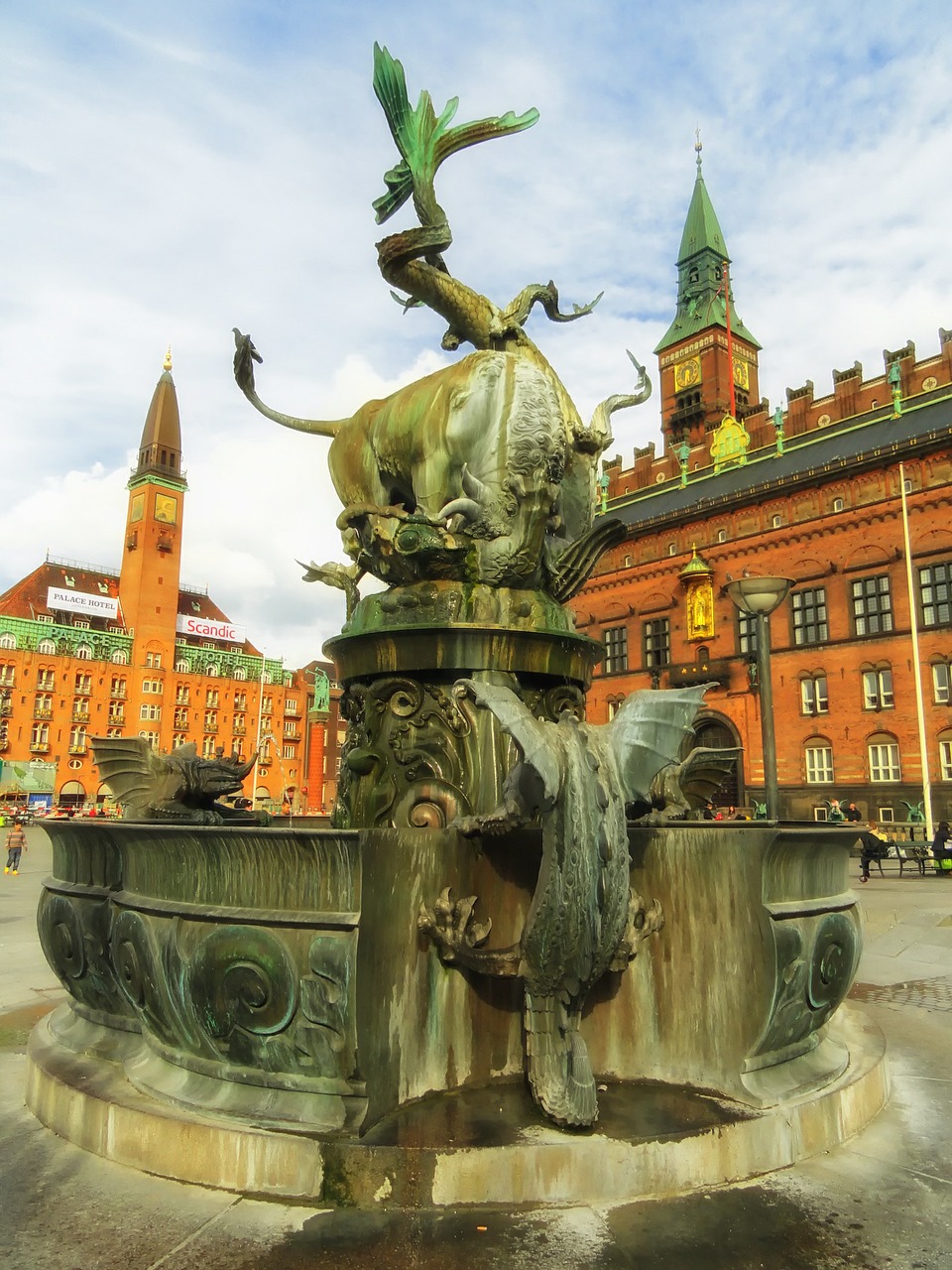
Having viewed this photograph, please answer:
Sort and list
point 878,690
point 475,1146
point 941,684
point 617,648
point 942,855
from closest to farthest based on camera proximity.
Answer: point 475,1146, point 942,855, point 941,684, point 878,690, point 617,648

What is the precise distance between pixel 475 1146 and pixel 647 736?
167 cm

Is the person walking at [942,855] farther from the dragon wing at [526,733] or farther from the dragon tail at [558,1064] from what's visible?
the dragon wing at [526,733]

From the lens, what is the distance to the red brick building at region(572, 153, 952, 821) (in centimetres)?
3475

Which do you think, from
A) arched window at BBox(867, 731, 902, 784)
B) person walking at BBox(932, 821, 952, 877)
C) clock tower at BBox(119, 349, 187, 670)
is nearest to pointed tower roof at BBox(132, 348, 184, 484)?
clock tower at BBox(119, 349, 187, 670)

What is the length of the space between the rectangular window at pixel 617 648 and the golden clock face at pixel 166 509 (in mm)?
52719

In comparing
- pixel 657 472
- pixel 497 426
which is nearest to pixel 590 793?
pixel 497 426

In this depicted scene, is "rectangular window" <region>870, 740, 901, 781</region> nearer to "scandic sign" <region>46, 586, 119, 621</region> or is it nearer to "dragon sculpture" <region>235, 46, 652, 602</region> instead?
"dragon sculpture" <region>235, 46, 652, 602</region>

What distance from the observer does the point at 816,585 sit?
3869 cm

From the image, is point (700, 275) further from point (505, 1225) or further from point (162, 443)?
point (505, 1225)

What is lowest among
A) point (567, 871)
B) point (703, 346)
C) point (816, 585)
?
point (567, 871)

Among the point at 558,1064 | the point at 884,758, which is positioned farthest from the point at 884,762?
the point at 558,1064

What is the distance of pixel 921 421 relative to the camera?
3762 cm

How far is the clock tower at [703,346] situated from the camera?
211 feet

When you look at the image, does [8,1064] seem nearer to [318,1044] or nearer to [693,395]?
[318,1044]
